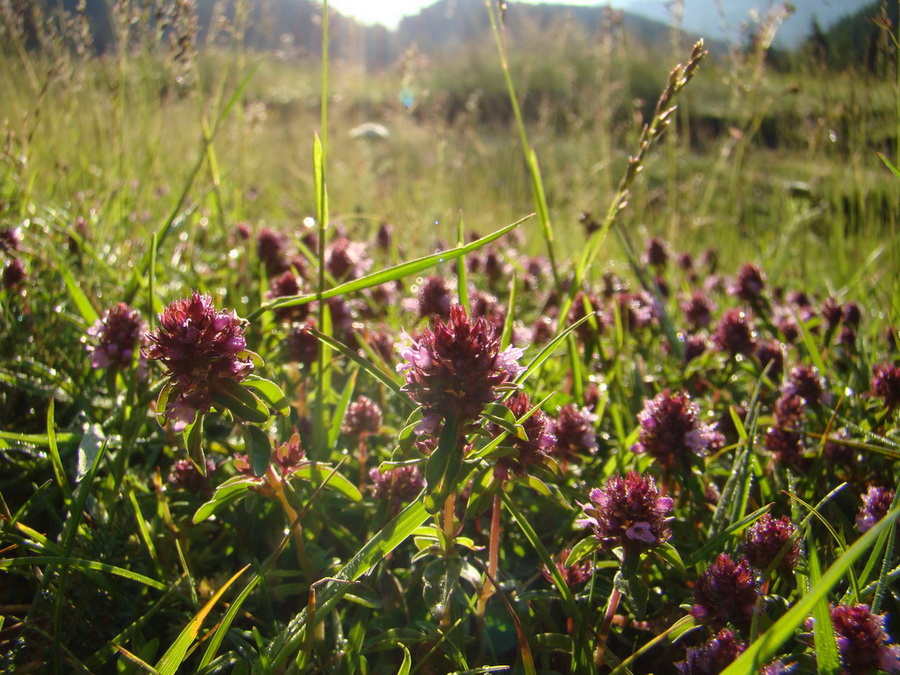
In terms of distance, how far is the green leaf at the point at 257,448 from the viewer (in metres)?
1.02

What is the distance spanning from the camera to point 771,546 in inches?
45.1

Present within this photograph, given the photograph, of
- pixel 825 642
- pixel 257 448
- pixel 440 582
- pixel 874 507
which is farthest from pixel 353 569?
pixel 874 507

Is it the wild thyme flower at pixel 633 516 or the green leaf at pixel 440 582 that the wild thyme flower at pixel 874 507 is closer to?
the wild thyme flower at pixel 633 516

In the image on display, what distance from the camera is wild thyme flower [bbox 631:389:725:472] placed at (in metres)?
1.35

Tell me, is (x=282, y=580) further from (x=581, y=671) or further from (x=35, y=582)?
(x=581, y=671)

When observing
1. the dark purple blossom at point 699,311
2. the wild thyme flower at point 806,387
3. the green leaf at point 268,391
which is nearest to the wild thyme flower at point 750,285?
the dark purple blossom at point 699,311

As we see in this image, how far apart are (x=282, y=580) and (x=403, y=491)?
345mm

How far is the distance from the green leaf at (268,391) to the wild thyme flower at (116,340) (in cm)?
60

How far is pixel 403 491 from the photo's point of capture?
1.42m

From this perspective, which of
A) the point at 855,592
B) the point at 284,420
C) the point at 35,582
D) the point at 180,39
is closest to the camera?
the point at 855,592

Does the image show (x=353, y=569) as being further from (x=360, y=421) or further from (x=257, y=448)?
(x=360, y=421)

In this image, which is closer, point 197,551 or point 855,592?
point 855,592

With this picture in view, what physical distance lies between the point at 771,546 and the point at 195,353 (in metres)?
1.08

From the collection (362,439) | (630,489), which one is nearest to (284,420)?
(362,439)
